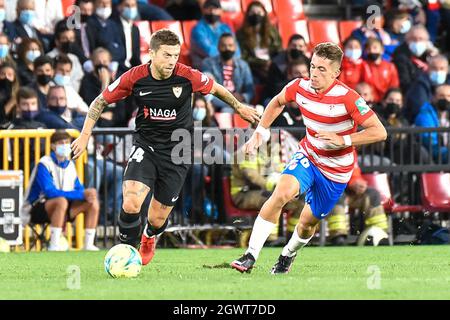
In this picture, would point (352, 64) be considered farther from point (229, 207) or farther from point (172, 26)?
point (229, 207)

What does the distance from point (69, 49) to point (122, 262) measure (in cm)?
743

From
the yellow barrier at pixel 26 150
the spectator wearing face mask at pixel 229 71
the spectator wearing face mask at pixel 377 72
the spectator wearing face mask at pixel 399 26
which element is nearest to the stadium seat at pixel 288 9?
the spectator wearing face mask at pixel 399 26

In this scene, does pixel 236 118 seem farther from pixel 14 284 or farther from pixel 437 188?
pixel 14 284

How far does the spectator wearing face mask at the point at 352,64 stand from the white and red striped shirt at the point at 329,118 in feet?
24.5

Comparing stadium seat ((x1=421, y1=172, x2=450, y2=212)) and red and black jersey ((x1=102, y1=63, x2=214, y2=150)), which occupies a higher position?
red and black jersey ((x1=102, y1=63, x2=214, y2=150))

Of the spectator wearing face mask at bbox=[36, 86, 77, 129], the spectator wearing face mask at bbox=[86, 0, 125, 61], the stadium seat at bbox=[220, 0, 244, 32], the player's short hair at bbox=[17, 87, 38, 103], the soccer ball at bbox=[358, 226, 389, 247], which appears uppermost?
the stadium seat at bbox=[220, 0, 244, 32]

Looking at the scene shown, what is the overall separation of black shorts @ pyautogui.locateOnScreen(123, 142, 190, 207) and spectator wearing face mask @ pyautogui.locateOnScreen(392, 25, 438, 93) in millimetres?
7924

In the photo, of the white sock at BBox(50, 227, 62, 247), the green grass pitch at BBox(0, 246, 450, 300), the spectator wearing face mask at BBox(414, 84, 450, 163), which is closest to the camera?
the green grass pitch at BBox(0, 246, 450, 300)

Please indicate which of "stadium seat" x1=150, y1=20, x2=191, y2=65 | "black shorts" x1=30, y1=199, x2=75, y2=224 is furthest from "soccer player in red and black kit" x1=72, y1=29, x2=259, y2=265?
"stadium seat" x1=150, y1=20, x2=191, y2=65

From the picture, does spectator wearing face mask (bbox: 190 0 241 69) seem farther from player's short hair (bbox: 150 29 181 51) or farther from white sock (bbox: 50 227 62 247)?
player's short hair (bbox: 150 29 181 51)

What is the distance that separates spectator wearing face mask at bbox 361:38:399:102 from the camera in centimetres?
1922

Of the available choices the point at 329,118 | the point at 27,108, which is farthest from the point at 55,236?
the point at 329,118

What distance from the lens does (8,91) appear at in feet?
55.5

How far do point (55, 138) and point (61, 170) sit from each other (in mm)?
388
